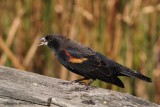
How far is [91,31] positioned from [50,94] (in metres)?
2.15

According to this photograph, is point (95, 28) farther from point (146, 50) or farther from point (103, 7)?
point (146, 50)

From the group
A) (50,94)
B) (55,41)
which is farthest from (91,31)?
(50,94)

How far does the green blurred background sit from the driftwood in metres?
1.58

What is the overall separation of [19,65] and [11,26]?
360mm

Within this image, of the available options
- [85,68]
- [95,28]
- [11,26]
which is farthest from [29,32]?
[85,68]

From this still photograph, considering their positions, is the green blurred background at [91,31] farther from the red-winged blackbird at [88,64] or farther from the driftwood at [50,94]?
the driftwood at [50,94]

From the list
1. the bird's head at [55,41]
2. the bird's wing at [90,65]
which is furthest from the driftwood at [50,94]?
the bird's head at [55,41]

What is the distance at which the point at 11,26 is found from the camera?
4.59 meters

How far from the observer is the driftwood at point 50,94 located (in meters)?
2.18

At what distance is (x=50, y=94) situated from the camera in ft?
7.51

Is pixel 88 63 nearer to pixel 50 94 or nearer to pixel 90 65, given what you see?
pixel 90 65

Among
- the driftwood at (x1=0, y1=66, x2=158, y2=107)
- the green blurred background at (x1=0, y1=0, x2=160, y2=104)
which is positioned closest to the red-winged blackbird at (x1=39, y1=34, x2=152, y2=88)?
the driftwood at (x1=0, y1=66, x2=158, y2=107)

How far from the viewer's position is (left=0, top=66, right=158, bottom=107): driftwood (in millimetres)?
2176

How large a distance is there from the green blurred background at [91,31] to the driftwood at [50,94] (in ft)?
5.19
